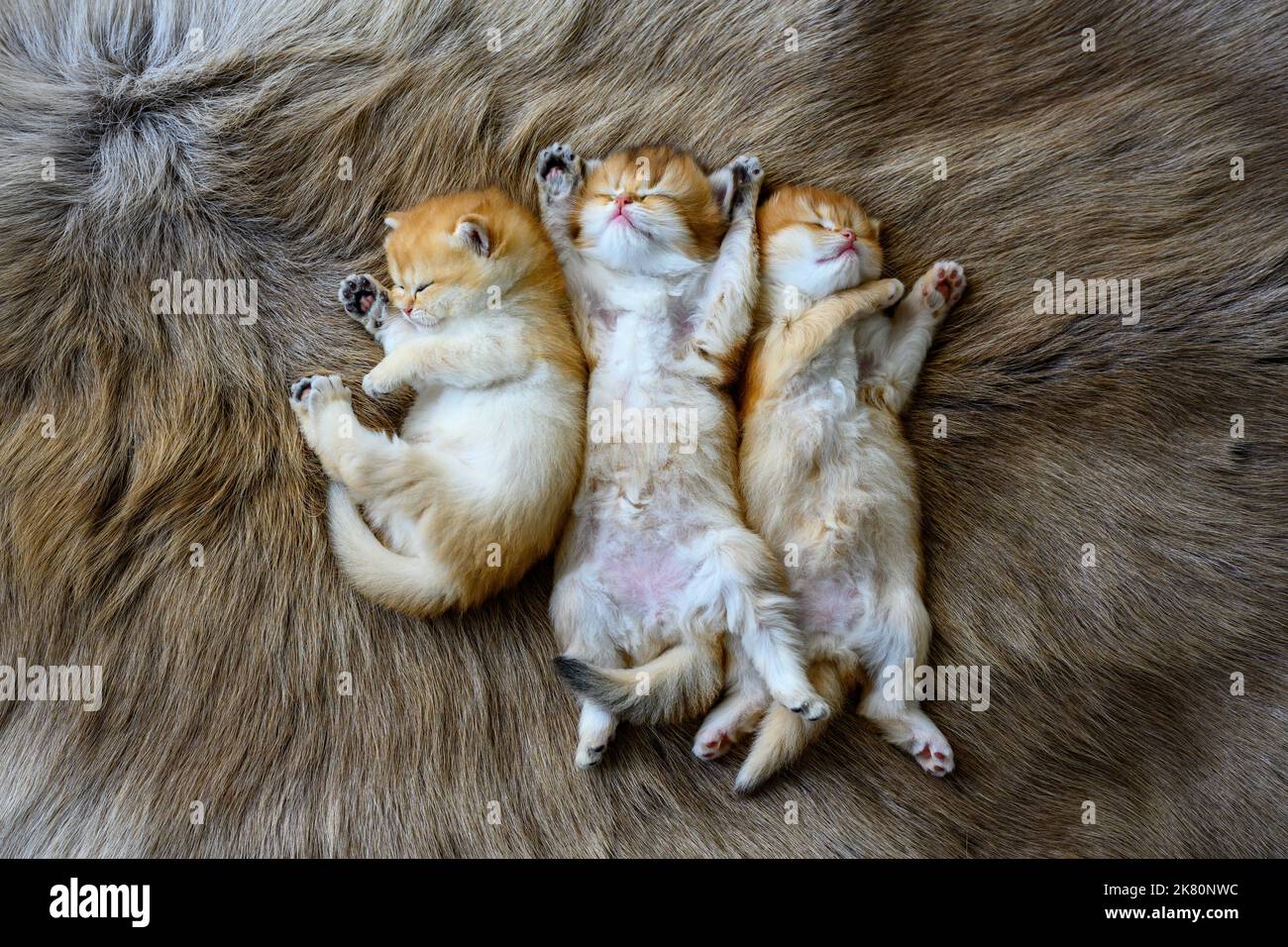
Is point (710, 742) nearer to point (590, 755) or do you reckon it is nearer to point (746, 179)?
point (590, 755)

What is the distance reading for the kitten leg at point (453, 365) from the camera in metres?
1.66

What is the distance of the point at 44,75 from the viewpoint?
1.71m

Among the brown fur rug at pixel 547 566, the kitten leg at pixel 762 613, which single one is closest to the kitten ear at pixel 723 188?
the brown fur rug at pixel 547 566

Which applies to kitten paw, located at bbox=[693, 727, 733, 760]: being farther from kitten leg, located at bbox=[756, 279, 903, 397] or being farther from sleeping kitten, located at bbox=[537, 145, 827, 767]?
kitten leg, located at bbox=[756, 279, 903, 397]

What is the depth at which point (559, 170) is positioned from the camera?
1.78m

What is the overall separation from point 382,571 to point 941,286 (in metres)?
1.20

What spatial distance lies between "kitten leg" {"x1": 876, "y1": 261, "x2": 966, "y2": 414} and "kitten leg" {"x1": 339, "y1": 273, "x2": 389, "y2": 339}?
3.25 ft

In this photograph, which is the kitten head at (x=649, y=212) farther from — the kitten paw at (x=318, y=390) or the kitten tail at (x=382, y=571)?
the kitten tail at (x=382, y=571)

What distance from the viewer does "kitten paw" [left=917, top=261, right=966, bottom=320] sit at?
68.4 inches

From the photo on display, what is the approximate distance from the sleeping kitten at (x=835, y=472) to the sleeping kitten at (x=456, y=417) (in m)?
0.40

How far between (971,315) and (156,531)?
1.62 metres

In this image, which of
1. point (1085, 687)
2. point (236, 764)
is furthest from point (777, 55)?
point (236, 764)

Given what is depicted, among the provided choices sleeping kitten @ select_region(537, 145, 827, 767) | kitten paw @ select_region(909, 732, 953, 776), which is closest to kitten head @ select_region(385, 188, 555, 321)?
sleeping kitten @ select_region(537, 145, 827, 767)

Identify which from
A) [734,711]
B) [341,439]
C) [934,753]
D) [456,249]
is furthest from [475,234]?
[934,753]
